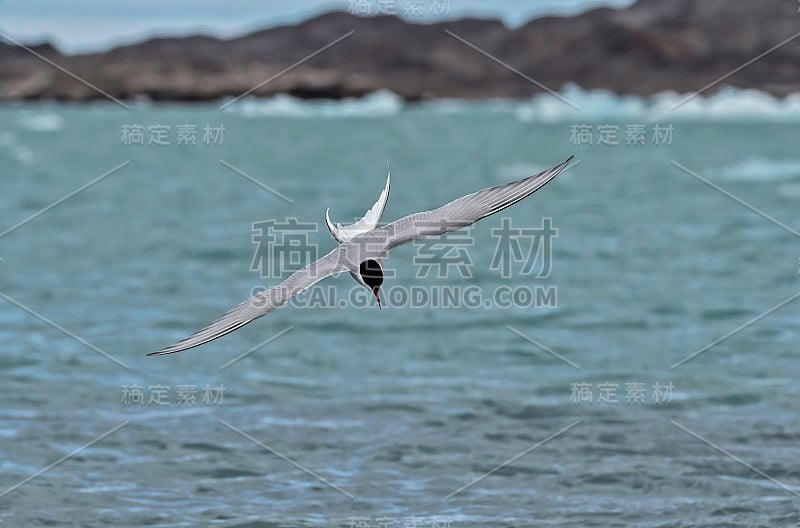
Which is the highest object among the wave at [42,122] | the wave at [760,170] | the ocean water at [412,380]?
the wave at [42,122]

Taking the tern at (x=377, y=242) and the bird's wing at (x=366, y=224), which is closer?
the tern at (x=377, y=242)

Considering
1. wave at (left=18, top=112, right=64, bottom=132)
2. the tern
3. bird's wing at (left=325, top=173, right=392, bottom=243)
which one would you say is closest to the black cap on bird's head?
the tern

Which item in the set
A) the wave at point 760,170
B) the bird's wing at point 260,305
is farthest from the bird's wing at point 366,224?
the wave at point 760,170

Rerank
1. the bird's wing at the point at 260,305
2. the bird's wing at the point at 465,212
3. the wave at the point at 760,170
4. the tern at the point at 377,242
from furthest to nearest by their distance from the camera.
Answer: the wave at the point at 760,170, the bird's wing at the point at 465,212, the tern at the point at 377,242, the bird's wing at the point at 260,305

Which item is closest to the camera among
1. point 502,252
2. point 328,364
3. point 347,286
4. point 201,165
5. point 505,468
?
point 505,468

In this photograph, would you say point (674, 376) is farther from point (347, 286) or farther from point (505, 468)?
point (347, 286)

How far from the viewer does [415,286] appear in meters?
19.8

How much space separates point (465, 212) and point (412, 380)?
6038 millimetres

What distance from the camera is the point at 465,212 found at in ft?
25.4

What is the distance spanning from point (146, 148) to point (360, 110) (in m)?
52.5

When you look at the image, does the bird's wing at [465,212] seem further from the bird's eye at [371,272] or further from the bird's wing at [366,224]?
the bird's wing at [366,224]

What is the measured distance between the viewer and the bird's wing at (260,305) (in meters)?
7.20

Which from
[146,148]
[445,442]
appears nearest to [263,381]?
[445,442]

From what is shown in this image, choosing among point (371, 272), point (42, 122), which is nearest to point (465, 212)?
point (371, 272)
